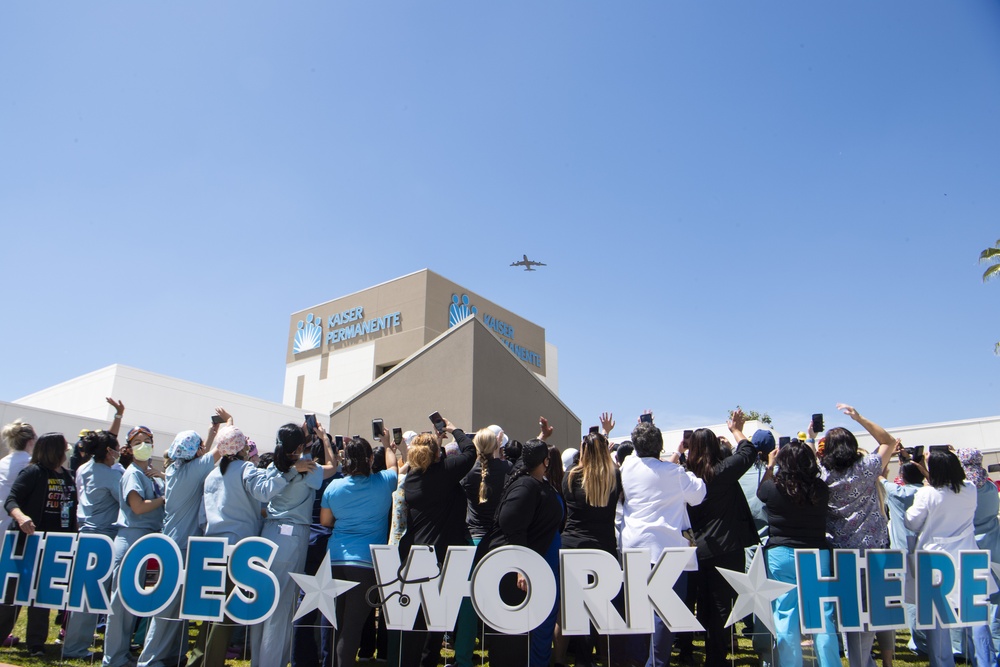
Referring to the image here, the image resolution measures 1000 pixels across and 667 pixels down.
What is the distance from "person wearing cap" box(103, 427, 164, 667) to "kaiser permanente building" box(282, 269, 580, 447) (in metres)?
12.1

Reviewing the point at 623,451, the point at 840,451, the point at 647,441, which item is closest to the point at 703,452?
the point at 647,441

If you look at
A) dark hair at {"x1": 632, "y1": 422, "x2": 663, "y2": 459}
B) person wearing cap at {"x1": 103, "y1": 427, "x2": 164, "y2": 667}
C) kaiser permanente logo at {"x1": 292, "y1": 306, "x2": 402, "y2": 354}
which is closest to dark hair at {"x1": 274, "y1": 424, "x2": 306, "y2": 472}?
person wearing cap at {"x1": 103, "y1": 427, "x2": 164, "y2": 667}

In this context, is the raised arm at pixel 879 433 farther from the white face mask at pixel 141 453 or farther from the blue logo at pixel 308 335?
the blue logo at pixel 308 335

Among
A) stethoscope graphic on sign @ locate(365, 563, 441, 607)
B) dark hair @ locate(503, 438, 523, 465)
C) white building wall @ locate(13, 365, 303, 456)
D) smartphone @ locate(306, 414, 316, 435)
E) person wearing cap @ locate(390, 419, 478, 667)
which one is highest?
white building wall @ locate(13, 365, 303, 456)

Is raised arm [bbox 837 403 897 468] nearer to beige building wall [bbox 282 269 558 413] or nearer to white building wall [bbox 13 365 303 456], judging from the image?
white building wall [bbox 13 365 303 456]

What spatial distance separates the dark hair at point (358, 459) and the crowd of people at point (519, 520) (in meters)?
0.02

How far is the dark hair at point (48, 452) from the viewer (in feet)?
19.7

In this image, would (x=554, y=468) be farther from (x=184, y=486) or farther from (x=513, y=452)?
(x=184, y=486)

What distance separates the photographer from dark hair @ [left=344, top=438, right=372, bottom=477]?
16.7ft

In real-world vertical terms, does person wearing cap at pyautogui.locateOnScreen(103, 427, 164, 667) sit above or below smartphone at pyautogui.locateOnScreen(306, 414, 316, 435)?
below

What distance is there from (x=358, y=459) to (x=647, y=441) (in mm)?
2226

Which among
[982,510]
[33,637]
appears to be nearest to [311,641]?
[33,637]

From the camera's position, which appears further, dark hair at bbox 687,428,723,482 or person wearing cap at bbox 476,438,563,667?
dark hair at bbox 687,428,723,482

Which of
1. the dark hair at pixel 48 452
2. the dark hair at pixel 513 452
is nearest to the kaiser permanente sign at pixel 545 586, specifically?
the dark hair at pixel 513 452
